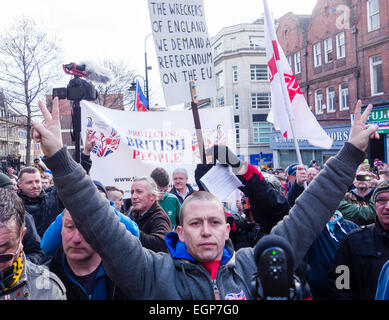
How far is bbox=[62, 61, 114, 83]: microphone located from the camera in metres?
2.88

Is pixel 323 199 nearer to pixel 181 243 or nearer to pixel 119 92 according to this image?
pixel 181 243

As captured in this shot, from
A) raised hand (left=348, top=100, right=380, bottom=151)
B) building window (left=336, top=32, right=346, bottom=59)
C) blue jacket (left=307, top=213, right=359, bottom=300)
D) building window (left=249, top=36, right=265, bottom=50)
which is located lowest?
blue jacket (left=307, top=213, right=359, bottom=300)

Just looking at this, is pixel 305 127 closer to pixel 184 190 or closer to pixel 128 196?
pixel 184 190

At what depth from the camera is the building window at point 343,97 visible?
23984 millimetres

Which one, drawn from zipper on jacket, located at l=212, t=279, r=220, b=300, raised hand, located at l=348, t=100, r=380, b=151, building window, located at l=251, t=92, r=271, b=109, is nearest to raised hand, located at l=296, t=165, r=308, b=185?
raised hand, located at l=348, t=100, r=380, b=151

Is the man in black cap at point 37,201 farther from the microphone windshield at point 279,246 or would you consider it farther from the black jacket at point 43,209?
the microphone windshield at point 279,246

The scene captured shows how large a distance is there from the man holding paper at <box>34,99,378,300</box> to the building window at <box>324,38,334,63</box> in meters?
25.6

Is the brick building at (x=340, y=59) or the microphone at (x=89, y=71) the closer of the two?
the microphone at (x=89, y=71)

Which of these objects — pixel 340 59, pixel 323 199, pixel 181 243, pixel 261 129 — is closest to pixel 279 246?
pixel 181 243

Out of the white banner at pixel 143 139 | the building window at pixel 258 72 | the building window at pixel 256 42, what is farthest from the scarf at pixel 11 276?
the building window at pixel 256 42

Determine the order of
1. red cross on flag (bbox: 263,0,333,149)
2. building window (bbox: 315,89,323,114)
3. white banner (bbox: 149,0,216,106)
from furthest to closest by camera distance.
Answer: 1. building window (bbox: 315,89,323,114)
2. red cross on flag (bbox: 263,0,333,149)
3. white banner (bbox: 149,0,216,106)

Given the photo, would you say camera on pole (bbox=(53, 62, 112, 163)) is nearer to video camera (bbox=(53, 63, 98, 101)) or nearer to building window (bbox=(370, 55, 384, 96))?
video camera (bbox=(53, 63, 98, 101))

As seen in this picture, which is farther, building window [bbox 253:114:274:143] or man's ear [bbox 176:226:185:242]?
building window [bbox 253:114:274:143]

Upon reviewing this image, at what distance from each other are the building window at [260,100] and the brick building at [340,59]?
1039 centimetres
